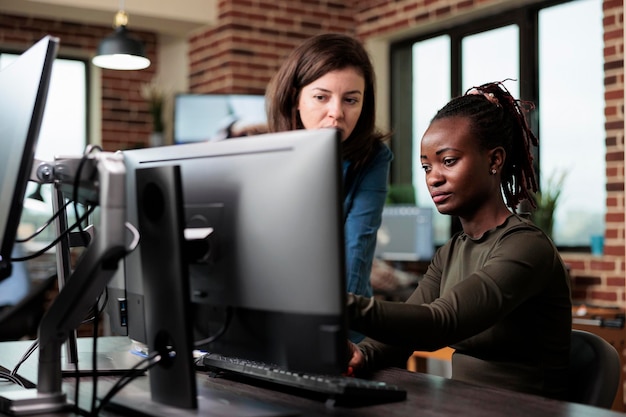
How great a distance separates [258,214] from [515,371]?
625mm

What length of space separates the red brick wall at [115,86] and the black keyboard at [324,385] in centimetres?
478

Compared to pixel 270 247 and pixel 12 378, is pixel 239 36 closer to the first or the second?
pixel 12 378

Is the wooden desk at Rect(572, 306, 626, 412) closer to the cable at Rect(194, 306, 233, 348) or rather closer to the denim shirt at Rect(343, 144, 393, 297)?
the denim shirt at Rect(343, 144, 393, 297)

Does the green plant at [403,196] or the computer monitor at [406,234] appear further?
the green plant at [403,196]

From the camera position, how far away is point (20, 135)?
3.98ft

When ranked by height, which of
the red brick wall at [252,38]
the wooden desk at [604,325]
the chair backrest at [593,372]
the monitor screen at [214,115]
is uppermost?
the red brick wall at [252,38]

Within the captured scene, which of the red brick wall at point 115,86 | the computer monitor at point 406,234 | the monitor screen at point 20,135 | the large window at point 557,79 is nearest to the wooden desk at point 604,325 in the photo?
the large window at point 557,79

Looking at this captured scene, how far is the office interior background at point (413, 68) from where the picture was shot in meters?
4.40

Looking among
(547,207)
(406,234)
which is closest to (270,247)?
(547,207)

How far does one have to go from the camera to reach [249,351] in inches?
48.1

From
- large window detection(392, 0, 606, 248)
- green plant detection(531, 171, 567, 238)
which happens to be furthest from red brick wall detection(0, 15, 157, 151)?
green plant detection(531, 171, 567, 238)

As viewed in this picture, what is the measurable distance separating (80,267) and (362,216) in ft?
2.79

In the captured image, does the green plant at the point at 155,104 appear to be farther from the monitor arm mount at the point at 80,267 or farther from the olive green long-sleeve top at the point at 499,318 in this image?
the monitor arm mount at the point at 80,267

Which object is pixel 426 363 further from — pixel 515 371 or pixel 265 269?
pixel 265 269
